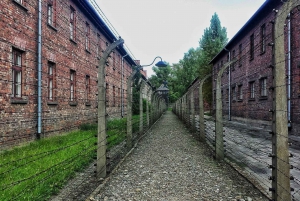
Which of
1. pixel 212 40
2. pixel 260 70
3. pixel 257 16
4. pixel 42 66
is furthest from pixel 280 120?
pixel 212 40

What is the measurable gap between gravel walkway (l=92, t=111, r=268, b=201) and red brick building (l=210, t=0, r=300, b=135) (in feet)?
17.0

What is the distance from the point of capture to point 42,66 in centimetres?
967

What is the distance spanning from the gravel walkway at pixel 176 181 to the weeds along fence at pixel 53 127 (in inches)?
18.4

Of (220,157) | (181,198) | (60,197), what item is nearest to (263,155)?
(220,157)

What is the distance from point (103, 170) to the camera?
16.0 ft

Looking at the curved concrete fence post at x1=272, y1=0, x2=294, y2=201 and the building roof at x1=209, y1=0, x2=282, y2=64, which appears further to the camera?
the building roof at x1=209, y1=0, x2=282, y2=64

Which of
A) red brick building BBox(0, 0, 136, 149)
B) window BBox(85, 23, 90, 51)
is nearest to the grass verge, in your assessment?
red brick building BBox(0, 0, 136, 149)

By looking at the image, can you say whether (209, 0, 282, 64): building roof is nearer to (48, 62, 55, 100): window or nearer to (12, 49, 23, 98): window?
(48, 62, 55, 100): window

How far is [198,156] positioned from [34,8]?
23.1ft

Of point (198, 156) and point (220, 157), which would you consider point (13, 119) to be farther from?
point (220, 157)

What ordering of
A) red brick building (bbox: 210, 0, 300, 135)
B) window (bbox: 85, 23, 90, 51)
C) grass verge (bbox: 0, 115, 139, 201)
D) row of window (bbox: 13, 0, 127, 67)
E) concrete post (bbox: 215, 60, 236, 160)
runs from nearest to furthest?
1. grass verge (bbox: 0, 115, 139, 201)
2. concrete post (bbox: 215, 60, 236, 160)
3. row of window (bbox: 13, 0, 127, 67)
4. red brick building (bbox: 210, 0, 300, 135)
5. window (bbox: 85, 23, 90, 51)

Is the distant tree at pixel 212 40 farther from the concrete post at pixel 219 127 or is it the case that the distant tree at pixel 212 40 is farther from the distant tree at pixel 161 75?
the distant tree at pixel 161 75

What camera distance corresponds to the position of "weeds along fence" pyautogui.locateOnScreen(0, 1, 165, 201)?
13.9 feet

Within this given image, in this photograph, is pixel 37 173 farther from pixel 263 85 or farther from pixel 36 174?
pixel 263 85
